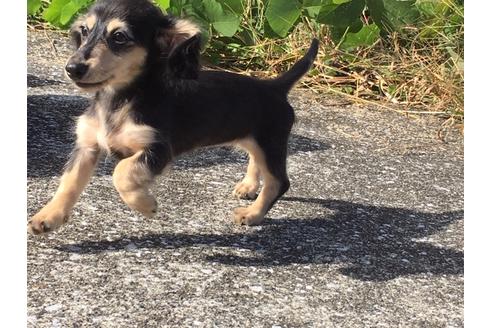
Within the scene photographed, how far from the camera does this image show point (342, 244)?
416 centimetres

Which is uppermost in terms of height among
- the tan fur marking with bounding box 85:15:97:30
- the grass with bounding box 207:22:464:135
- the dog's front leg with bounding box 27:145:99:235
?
the tan fur marking with bounding box 85:15:97:30

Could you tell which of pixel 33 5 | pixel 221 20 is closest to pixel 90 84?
pixel 221 20

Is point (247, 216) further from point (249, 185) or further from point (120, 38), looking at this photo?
point (120, 38)

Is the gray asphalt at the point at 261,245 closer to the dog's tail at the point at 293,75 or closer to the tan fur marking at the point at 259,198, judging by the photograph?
the tan fur marking at the point at 259,198

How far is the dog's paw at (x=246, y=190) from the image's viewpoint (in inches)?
182

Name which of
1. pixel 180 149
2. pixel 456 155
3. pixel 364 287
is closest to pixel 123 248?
pixel 180 149

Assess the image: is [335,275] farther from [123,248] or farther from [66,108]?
[66,108]

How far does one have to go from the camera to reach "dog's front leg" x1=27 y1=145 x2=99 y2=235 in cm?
364

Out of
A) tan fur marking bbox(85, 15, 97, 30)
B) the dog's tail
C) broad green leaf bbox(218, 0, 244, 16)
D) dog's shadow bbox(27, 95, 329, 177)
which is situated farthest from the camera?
broad green leaf bbox(218, 0, 244, 16)

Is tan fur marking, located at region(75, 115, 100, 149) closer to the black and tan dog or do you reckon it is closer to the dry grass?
the black and tan dog

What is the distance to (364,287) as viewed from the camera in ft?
12.2

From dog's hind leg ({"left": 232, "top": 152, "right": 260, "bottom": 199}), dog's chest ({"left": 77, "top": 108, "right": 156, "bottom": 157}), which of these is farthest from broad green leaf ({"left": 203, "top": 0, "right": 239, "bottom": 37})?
dog's chest ({"left": 77, "top": 108, "right": 156, "bottom": 157})

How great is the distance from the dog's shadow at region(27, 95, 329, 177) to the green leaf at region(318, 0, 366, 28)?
1300 millimetres

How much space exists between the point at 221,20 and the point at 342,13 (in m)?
0.91
